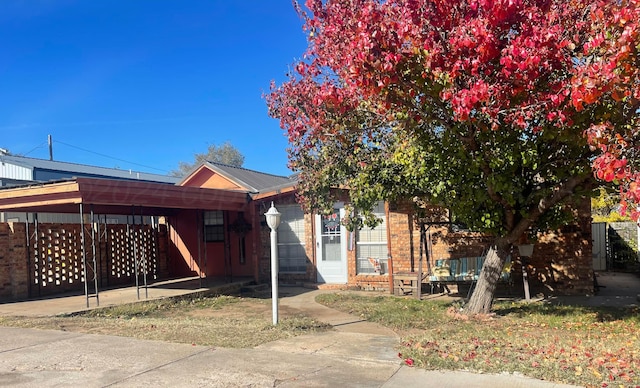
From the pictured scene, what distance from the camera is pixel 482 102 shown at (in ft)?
20.7

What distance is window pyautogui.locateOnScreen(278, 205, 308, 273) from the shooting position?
578 inches

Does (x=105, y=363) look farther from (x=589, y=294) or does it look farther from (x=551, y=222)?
(x=589, y=294)

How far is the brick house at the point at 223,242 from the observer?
36.9 feet

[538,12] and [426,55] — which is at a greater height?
[538,12]

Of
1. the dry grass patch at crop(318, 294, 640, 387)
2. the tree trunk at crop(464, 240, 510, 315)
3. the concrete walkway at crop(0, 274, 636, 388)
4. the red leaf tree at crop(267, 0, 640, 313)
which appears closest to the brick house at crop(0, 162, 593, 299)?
the dry grass patch at crop(318, 294, 640, 387)

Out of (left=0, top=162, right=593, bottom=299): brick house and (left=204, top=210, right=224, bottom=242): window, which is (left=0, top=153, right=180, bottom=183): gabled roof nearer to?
(left=0, top=162, right=593, bottom=299): brick house

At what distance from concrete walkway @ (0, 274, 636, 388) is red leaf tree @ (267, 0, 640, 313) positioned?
2.50 m

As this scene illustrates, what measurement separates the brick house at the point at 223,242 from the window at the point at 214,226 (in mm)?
32

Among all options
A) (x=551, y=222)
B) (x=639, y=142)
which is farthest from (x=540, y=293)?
(x=639, y=142)

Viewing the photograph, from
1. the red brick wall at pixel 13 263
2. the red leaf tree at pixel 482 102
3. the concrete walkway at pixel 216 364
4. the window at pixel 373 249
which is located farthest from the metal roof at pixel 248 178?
the concrete walkway at pixel 216 364

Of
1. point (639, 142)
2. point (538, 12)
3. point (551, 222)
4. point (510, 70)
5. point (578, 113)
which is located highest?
point (538, 12)

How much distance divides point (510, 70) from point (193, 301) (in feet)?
28.9

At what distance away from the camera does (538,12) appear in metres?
6.23

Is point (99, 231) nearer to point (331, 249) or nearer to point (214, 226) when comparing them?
A: point (214, 226)
